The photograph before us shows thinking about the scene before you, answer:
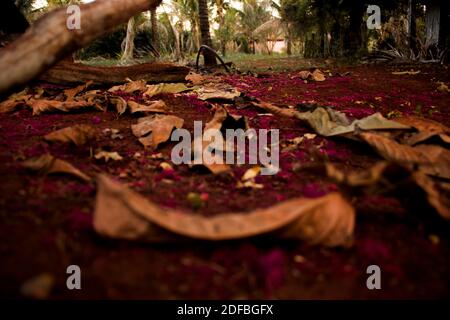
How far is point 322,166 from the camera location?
4.86 ft

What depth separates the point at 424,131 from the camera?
8.37ft

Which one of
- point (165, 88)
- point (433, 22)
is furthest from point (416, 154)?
point (433, 22)

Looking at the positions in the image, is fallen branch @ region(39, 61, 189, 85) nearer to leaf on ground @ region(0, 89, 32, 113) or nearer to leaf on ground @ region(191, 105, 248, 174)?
leaf on ground @ region(0, 89, 32, 113)

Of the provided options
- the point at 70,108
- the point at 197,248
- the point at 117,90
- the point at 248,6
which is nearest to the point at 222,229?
the point at 197,248

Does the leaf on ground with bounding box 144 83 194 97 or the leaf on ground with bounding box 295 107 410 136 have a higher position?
the leaf on ground with bounding box 144 83 194 97

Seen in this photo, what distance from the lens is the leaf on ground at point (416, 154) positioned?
197 centimetres

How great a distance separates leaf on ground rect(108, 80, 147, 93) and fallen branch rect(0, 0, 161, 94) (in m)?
2.12

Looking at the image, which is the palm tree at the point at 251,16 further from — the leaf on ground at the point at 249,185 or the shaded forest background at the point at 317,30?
the leaf on ground at the point at 249,185

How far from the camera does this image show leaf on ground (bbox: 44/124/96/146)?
86.7 inches

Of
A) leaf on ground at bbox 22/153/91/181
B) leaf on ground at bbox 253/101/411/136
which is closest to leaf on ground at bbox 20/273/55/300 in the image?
leaf on ground at bbox 22/153/91/181

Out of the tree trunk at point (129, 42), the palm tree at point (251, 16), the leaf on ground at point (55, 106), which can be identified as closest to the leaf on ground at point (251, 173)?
the leaf on ground at point (55, 106)

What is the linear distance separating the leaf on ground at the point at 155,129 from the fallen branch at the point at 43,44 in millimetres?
795
